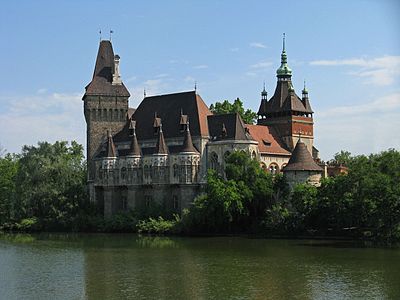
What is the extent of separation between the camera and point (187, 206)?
74562mm

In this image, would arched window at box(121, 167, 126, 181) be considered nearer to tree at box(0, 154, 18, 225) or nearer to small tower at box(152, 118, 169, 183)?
small tower at box(152, 118, 169, 183)

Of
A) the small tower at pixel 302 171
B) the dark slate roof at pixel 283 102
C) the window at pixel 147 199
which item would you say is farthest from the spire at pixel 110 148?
the small tower at pixel 302 171

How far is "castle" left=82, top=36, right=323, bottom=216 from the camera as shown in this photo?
75.4 metres

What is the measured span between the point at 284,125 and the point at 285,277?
155ft

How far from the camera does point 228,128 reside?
76062mm

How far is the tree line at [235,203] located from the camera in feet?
184

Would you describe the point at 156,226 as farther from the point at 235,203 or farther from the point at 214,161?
the point at 214,161

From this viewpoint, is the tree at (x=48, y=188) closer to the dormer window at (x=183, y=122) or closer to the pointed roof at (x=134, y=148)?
the pointed roof at (x=134, y=148)

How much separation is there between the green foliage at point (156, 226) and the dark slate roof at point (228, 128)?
1061 cm

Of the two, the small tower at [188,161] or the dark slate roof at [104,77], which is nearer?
the small tower at [188,161]

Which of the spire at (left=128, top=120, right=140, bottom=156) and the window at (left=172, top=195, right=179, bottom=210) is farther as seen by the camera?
the spire at (left=128, top=120, right=140, bottom=156)

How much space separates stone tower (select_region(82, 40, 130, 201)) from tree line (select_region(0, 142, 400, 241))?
3906 mm

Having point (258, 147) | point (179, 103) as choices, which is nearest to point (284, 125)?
point (258, 147)

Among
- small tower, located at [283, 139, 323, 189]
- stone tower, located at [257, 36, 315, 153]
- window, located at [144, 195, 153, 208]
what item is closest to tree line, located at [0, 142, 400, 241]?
small tower, located at [283, 139, 323, 189]
